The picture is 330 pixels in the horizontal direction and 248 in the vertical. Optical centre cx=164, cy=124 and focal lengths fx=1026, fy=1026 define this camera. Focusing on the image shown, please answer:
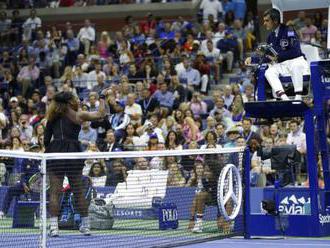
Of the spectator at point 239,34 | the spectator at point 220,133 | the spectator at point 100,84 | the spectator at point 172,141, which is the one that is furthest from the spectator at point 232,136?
the spectator at point 239,34

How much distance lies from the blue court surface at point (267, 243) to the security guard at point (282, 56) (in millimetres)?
2149

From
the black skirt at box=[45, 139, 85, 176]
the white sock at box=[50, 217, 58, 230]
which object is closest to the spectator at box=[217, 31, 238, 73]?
the black skirt at box=[45, 139, 85, 176]

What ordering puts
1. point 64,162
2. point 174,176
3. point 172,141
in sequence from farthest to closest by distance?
point 172,141, point 174,176, point 64,162

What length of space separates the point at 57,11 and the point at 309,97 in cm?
2104

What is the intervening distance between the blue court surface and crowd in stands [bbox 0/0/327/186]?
1.67 meters

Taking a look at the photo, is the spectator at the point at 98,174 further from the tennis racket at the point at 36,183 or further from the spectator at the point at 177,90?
the spectator at the point at 177,90

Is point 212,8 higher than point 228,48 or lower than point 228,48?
higher

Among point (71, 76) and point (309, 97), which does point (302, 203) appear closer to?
point (309, 97)

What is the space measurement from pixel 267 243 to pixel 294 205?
118cm

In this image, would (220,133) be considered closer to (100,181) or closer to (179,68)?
(100,181)

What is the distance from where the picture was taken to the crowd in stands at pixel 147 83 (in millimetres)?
20906

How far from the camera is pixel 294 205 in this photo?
15.4 meters

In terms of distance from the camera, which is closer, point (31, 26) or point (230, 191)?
point (230, 191)

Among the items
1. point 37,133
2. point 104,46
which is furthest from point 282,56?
point 104,46
